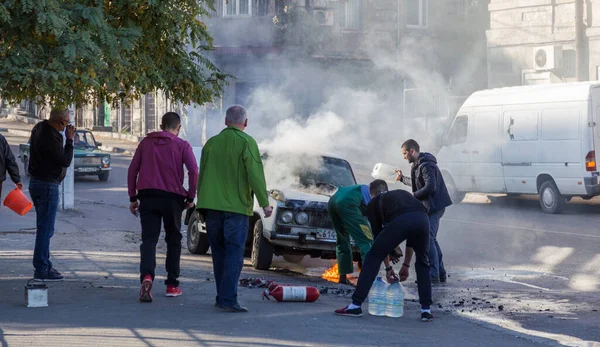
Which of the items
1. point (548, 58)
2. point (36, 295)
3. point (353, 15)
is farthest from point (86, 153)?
point (36, 295)

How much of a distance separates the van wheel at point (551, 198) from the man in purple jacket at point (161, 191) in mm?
13107

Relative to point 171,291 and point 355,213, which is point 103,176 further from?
point 171,291

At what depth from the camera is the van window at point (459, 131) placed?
2372 centimetres

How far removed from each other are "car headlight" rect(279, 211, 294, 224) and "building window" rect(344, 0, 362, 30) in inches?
1126

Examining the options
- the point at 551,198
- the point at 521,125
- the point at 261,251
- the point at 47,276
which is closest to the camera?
the point at 47,276

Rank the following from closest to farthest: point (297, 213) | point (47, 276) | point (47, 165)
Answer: point (47, 165) < point (47, 276) < point (297, 213)

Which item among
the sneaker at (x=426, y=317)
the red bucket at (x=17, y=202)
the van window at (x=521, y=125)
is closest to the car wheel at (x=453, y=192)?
the van window at (x=521, y=125)

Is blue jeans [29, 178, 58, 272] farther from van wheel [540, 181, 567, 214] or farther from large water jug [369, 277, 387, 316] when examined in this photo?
van wheel [540, 181, 567, 214]

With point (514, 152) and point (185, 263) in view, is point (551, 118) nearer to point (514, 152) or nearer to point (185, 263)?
point (514, 152)

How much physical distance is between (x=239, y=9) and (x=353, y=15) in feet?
14.8

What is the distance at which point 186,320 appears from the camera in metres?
8.10

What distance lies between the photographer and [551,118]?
2112cm

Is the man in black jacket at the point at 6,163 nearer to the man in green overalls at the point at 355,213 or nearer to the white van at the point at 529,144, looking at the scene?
the man in green overalls at the point at 355,213

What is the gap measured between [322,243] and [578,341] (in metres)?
4.53
